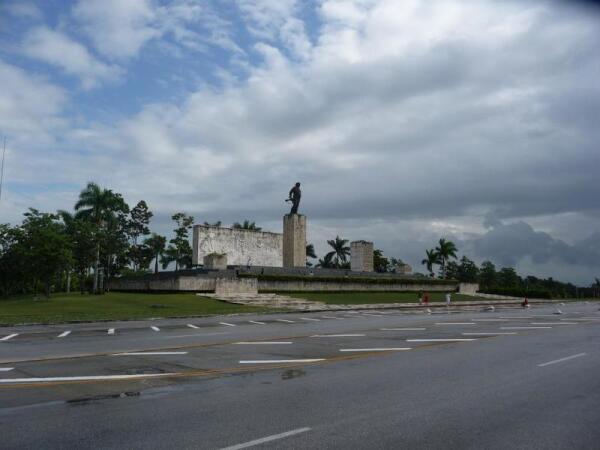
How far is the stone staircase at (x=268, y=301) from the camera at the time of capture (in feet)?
108

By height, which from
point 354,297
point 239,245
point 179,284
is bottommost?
point 354,297

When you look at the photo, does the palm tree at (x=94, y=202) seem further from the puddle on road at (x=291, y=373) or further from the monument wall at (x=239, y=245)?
the puddle on road at (x=291, y=373)

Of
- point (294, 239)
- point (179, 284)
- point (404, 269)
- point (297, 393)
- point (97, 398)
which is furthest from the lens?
point (404, 269)

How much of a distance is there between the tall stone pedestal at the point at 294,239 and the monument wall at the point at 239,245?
0.82 m

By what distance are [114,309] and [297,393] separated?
2055 cm

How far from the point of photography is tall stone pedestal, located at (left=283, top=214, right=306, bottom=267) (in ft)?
146

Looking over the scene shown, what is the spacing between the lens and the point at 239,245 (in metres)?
43.5

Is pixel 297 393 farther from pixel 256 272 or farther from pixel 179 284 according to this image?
pixel 256 272

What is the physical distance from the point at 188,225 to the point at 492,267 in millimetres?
48031

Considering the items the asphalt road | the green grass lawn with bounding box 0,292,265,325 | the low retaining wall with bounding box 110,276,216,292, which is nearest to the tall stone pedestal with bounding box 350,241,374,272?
the low retaining wall with bounding box 110,276,216,292

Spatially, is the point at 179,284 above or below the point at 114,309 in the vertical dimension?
above

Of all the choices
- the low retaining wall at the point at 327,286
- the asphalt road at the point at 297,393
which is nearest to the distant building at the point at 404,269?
the low retaining wall at the point at 327,286

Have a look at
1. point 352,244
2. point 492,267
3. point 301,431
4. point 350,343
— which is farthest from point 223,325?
point 492,267

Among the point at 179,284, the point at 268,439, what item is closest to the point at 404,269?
the point at 179,284
